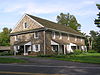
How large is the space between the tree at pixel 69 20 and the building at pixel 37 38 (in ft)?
107

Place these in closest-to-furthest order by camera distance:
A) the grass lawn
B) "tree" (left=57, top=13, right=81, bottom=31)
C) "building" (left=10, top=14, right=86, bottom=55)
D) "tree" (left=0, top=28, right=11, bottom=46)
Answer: the grass lawn, "building" (left=10, top=14, right=86, bottom=55), "tree" (left=0, top=28, right=11, bottom=46), "tree" (left=57, top=13, right=81, bottom=31)

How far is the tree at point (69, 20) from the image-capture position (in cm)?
8044

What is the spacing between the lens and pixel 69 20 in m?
87.7

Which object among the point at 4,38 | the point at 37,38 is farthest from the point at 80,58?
the point at 4,38

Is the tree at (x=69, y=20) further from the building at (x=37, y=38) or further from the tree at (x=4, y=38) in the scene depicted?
the building at (x=37, y=38)

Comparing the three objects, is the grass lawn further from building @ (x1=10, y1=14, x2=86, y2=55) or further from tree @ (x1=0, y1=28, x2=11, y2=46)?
tree @ (x1=0, y1=28, x2=11, y2=46)

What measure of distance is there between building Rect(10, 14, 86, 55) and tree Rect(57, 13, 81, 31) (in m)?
32.5

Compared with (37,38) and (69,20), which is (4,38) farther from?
(37,38)

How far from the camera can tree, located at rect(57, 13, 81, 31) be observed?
80.4 meters

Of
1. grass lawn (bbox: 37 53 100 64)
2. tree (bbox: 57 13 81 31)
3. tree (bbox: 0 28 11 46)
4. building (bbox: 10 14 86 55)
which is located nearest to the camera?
grass lawn (bbox: 37 53 100 64)

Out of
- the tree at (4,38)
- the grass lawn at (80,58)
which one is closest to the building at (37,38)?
the grass lawn at (80,58)

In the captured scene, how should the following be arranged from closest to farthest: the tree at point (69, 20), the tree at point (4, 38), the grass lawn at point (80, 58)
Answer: the grass lawn at point (80, 58), the tree at point (4, 38), the tree at point (69, 20)

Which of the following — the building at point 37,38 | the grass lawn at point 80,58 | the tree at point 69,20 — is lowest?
the grass lawn at point 80,58

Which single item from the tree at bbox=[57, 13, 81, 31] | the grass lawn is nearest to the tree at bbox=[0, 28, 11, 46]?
the tree at bbox=[57, 13, 81, 31]
